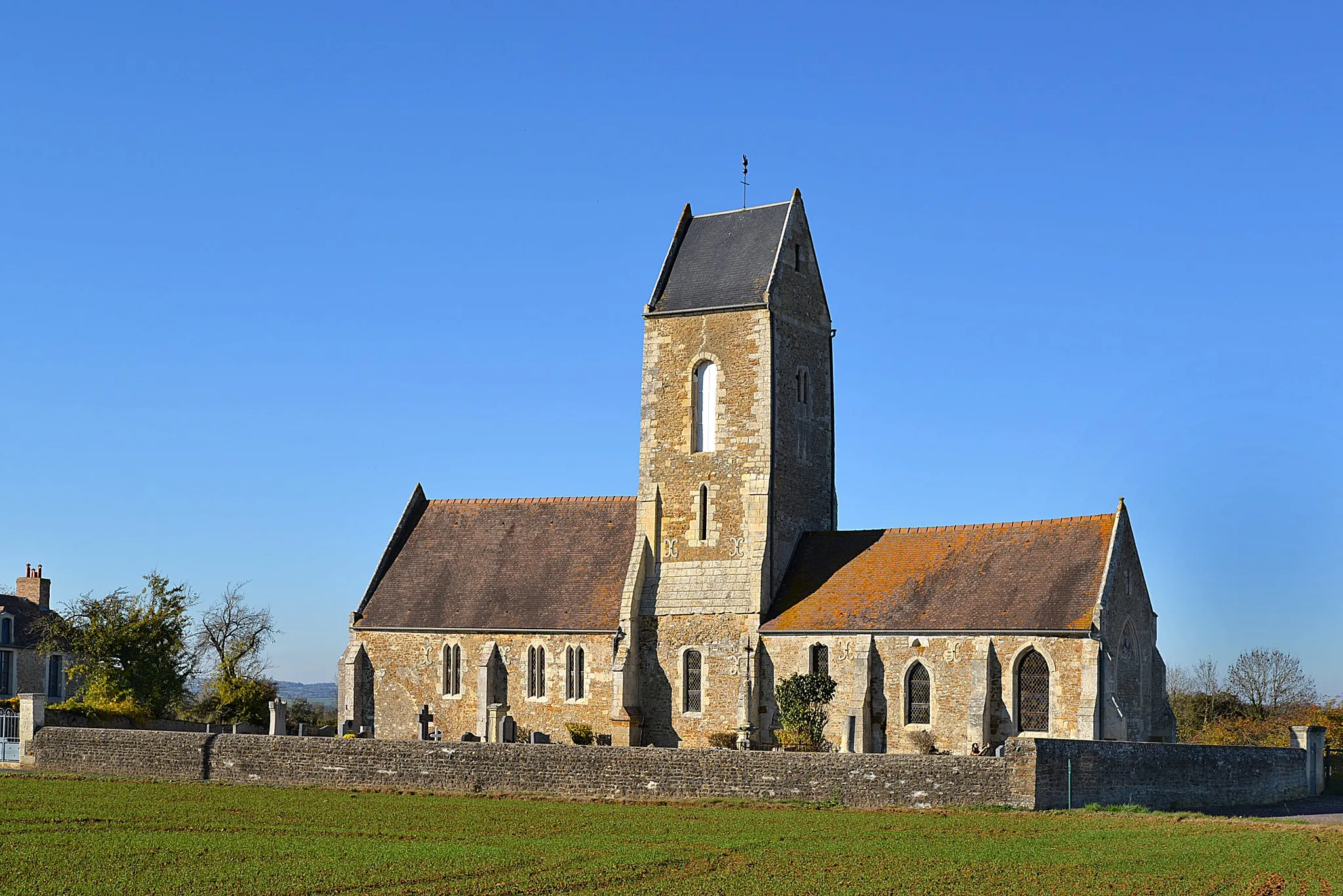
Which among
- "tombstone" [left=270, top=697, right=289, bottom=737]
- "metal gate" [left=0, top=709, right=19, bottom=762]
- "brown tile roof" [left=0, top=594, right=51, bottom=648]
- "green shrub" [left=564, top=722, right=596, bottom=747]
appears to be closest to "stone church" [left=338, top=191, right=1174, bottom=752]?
"green shrub" [left=564, top=722, right=596, bottom=747]

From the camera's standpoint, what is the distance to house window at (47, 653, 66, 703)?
2443 inches

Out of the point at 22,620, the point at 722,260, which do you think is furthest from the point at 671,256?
the point at 22,620

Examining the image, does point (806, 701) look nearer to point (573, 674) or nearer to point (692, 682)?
point (692, 682)

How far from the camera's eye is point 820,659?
39.9m

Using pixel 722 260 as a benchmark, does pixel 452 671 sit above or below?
below

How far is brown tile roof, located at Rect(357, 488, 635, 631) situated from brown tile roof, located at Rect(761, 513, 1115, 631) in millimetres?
5643

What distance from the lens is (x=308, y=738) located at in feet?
113

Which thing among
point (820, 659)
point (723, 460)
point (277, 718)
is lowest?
point (277, 718)

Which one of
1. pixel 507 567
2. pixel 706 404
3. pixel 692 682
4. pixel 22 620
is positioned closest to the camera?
pixel 692 682

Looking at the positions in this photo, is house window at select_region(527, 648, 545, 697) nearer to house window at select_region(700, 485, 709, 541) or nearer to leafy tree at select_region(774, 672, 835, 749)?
house window at select_region(700, 485, 709, 541)

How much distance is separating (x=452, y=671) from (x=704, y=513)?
8.90 metres

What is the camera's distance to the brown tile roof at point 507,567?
44.2 m

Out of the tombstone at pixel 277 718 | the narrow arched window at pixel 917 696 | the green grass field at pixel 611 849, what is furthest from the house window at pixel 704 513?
the green grass field at pixel 611 849

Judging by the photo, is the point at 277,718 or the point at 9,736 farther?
the point at 277,718
